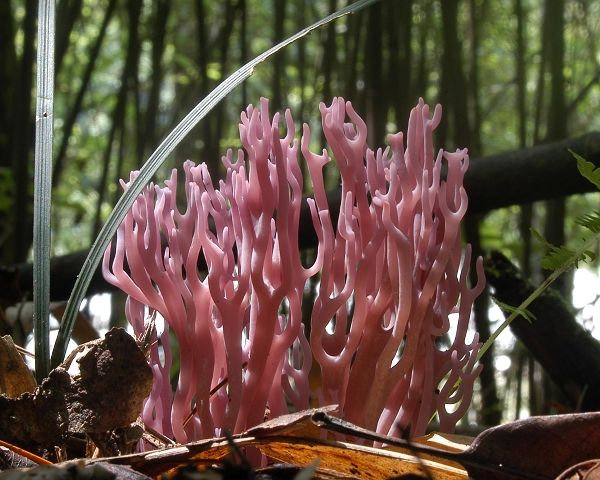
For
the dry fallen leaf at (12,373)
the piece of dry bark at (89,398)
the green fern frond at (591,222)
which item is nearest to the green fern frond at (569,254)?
the green fern frond at (591,222)

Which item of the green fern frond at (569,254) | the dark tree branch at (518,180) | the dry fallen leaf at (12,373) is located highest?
the dark tree branch at (518,180)

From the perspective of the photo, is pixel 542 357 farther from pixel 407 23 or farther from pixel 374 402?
pixel 407 23

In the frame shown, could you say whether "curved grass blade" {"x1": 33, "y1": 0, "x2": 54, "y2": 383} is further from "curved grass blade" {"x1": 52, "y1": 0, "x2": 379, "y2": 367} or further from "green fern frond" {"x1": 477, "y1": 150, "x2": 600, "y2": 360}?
"green fern frond" {"x1": 477, "y1": 150, "x2": 600, "y2": 360}

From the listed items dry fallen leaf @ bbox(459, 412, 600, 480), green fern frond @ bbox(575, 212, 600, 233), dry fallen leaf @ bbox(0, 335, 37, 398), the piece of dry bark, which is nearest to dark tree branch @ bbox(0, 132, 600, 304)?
green fern frond @ bbox(575, 212, 600, 233)

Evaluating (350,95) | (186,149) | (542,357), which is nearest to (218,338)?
(542,357)

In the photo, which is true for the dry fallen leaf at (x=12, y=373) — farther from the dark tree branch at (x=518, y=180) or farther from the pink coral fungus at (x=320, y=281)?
the dark tree branch at (x=518, y=180)

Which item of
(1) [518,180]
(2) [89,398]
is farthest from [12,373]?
(1) [518,180]

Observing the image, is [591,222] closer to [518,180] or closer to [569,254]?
[569,254]
